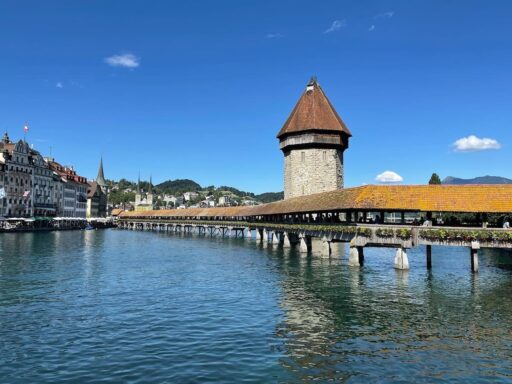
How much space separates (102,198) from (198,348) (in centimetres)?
15159

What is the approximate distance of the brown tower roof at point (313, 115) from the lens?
66.2 metres

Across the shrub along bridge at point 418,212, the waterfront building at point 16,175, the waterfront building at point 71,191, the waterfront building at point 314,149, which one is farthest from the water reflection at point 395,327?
the waterfront building at point 71,191

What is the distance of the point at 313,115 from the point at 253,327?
54.7 meters

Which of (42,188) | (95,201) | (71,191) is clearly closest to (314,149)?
(42,188)

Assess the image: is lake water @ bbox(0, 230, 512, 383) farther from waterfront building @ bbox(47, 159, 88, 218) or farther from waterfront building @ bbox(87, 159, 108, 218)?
waterfront building @ bbox(87, 159, 108, 218)

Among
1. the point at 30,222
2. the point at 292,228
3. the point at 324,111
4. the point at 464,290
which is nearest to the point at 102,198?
the point at 30,222

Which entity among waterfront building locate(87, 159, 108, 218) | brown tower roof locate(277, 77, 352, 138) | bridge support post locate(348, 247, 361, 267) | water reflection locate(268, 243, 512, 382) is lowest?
water reflection locate(268, 243, 512, 382)

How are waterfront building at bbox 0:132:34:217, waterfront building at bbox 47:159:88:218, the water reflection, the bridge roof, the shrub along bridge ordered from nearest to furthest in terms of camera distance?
the water reflection < the shrub along bridge < the bridge roof < waterfront building at bbox 0:132:34:217 < waterfront building at bbox 47:159:88:218

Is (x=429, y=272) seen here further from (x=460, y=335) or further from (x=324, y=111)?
(x=324, y=111)

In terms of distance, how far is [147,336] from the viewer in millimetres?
14156

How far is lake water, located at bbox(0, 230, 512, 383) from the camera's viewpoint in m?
11.3

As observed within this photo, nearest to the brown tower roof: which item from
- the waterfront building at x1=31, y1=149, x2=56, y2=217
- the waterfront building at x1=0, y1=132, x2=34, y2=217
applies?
the waterfront building at x1=0, y1=132, x2=34, y2=217

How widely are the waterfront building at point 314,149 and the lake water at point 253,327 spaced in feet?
124

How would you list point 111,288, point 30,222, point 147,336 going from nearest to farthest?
point 147,336, point 111,288, point 30,222
